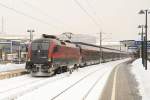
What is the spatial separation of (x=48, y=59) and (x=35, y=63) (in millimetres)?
1135

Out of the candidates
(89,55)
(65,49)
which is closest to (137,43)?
(89,55)

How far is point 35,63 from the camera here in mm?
29984

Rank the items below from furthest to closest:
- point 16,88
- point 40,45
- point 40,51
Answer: point 40,45 → point 40,51 → point 16,88

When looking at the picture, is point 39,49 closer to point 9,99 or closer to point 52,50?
point 52,50

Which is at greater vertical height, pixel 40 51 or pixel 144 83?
pixel 40 51

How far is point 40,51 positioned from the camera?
30766 millimetres

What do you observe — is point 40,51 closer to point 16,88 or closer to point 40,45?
point 40,45

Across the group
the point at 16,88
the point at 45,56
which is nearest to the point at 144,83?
the point at 16,88

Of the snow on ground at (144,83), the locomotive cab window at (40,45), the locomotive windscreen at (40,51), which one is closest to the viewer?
the snow on ground at (144,83)

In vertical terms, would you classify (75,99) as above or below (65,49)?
below

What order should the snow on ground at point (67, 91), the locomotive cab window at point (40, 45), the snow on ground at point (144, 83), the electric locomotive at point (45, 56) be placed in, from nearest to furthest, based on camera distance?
the snow on ground at point (67, 91) < the snow on ground at point (144, 83) < the electric locomotive at point (45, 56) < the locomotive cab window at point (40, 45)

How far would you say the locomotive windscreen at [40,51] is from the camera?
99.8 feet

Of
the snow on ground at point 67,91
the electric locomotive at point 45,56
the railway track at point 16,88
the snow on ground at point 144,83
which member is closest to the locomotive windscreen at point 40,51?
the electric locomotive at point 45,56

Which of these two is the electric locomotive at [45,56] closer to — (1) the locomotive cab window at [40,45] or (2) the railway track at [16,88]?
(1) the locomotive cab window at [40,45]
